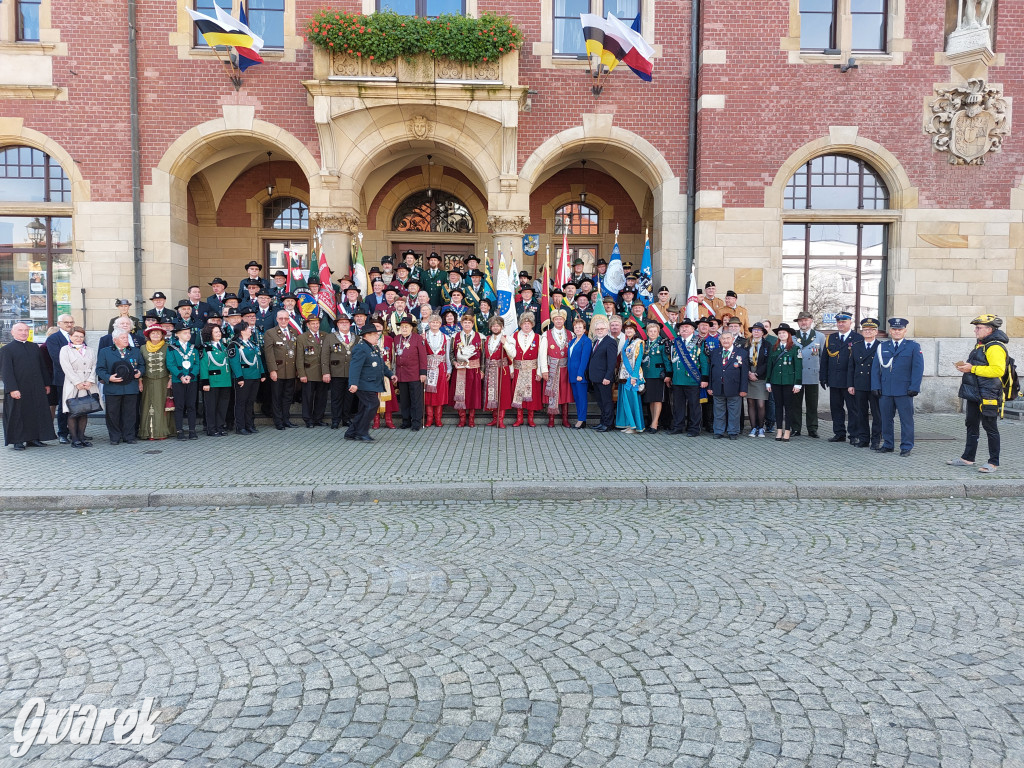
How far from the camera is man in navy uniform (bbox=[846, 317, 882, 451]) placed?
10.1 m

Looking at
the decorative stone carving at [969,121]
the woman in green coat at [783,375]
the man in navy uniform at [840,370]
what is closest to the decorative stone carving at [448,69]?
the woman in green coat at [783,375]

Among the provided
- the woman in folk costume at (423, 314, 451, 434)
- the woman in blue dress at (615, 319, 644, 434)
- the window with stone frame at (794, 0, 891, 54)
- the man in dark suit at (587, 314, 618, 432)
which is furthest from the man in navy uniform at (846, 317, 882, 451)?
the window with stone frame at (794, 0, 891, 54)

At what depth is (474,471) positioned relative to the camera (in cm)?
805

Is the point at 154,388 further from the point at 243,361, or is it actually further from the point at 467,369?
the point at 467,369

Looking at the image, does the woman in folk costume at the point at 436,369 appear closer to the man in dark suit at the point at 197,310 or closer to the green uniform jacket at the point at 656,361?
the green uniform jacket at the point at 656,361

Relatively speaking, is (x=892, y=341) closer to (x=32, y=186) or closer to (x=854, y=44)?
(x=854, y=44)

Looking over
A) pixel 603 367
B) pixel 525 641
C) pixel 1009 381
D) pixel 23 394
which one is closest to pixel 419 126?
pixel 603 367

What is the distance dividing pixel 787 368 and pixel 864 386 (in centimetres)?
116

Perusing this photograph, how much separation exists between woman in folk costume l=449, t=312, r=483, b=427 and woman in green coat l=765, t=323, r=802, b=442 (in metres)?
4.89

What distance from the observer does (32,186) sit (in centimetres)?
1481

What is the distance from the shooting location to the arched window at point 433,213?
18.0 metres

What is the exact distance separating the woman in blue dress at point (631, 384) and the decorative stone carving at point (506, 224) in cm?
450

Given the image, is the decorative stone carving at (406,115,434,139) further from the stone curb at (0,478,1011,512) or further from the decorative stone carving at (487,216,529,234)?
the stone curb at (0,478,1011,512)

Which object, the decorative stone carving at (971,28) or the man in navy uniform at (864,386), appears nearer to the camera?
the man in navy uniform at (864,386)
